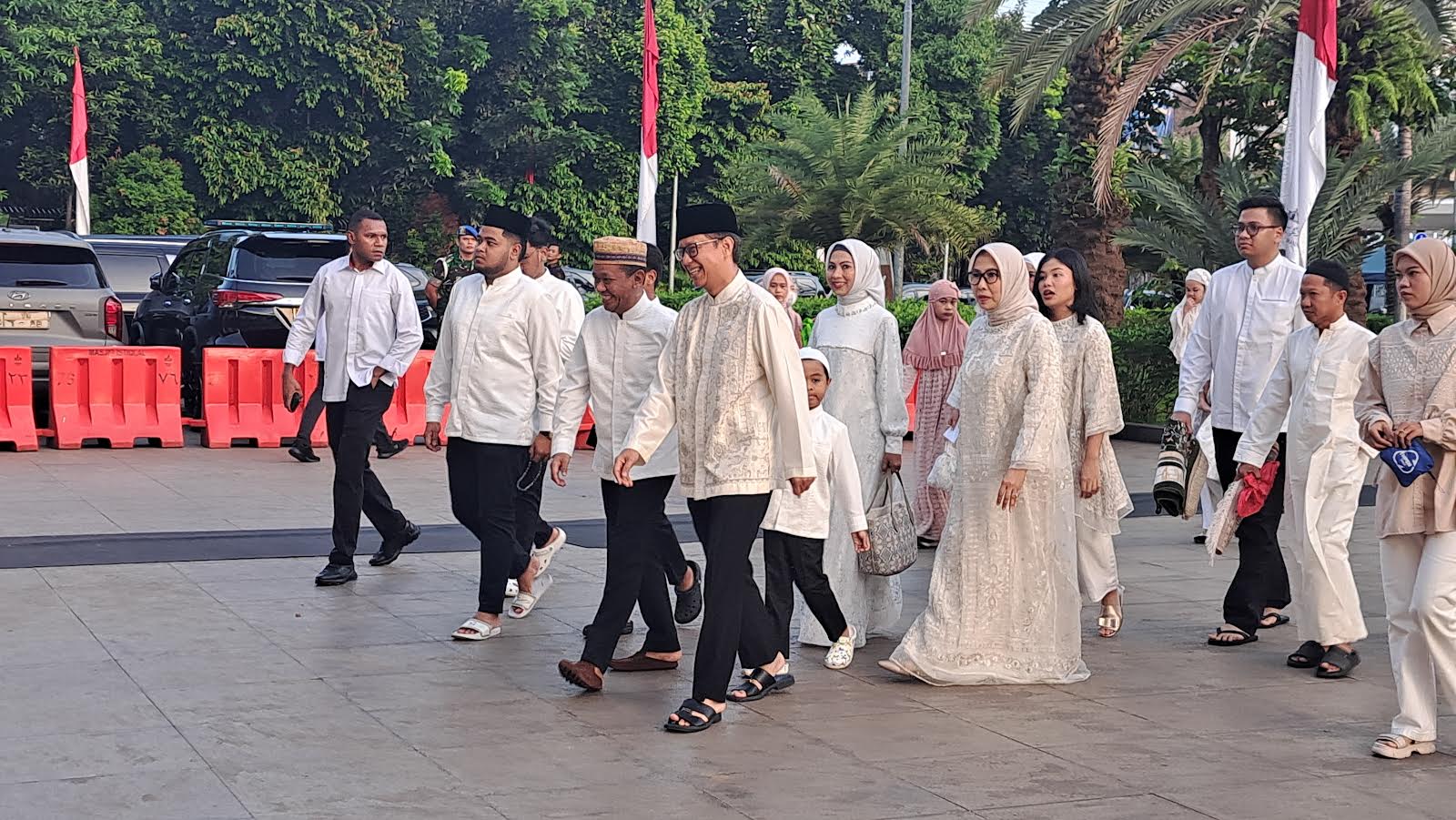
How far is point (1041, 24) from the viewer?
19703mm

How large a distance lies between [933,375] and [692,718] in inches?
192

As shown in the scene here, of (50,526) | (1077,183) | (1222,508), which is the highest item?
(1077,183)

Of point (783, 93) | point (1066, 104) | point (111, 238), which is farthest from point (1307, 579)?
point (783, 93)

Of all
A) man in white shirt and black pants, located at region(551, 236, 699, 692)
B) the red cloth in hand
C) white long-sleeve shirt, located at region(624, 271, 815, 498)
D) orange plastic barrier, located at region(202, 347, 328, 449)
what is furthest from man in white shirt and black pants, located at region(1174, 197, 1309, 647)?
orange plastic barrier, located at region(202, 347, 328, 449)

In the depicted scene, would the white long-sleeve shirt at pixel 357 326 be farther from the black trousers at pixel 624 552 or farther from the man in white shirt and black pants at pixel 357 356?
the black trousers at pixel 624 552

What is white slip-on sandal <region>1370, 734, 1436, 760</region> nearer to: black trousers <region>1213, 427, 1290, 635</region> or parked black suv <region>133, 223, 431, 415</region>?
black trousers <region>1213, 427, 1290, 635</region>

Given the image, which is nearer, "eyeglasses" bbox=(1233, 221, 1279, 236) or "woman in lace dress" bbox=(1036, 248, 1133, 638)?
"woman in lace dress" bbox=(1036, 248, 1133, 638)

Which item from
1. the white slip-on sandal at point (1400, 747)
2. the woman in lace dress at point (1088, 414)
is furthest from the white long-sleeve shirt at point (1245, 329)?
the white slip-on sandal at point (1400, 747)

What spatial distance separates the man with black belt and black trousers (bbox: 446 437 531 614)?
4.62ft

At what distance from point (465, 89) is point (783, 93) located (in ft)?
31.6

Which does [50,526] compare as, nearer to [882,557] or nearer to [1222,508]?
[882,557]

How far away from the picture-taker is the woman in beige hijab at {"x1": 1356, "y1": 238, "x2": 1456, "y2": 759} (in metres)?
5.93

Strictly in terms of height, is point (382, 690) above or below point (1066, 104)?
below

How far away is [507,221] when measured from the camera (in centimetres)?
791
